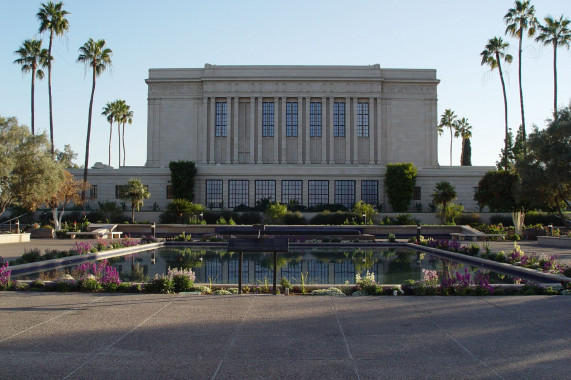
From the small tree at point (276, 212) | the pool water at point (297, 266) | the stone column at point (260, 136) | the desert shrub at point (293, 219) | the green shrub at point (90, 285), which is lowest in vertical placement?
the pool water at point (297, 266)

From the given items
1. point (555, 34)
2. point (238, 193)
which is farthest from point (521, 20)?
point (238, 193)

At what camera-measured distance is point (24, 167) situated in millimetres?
28781

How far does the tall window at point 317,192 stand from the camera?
4644 cm

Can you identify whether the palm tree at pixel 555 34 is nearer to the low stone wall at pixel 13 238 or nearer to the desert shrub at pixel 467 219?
the desert shrub at pixel 467 219

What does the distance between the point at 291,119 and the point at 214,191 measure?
14498mm

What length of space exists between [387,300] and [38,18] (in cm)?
4091

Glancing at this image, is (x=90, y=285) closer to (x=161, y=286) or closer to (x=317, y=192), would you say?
(x=161, y=286)

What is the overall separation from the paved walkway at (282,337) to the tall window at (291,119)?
47.9 m

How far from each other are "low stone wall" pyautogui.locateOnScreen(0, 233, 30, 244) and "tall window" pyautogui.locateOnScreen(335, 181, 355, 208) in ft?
84.2

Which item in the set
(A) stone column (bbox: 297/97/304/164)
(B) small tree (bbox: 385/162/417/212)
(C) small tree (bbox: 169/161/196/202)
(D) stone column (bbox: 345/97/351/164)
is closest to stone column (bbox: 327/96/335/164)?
(D) stone column (bbox: 345/97/351/164)

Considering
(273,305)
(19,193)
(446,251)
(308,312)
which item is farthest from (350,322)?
(19,193)

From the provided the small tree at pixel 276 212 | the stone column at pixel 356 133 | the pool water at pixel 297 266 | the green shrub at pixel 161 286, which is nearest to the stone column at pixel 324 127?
the stone column at pixel 356 133

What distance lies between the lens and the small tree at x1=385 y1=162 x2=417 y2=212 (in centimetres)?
4488

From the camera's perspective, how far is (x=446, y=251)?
2092 cm
